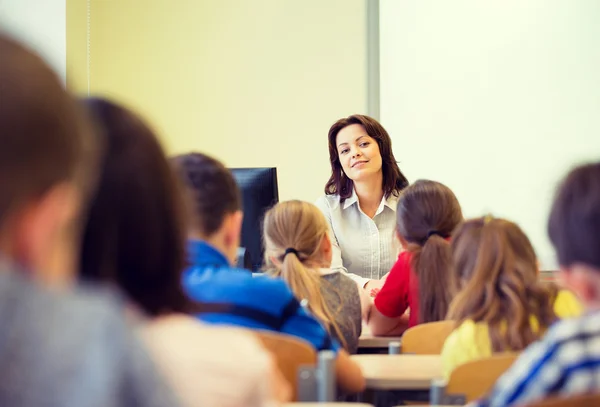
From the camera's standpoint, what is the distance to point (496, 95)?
4.70 meters

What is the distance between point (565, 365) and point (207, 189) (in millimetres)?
933

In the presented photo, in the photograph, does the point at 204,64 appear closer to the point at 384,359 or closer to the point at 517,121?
the point at 517,121

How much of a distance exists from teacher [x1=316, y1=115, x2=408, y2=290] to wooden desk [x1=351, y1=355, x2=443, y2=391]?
1527mm

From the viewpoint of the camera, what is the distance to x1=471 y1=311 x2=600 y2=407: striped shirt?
1157 mm

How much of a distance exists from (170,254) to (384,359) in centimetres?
123

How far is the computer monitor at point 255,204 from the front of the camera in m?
Answer: 3.24

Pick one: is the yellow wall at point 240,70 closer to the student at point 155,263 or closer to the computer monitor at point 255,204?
the computer monitor at point 255,204

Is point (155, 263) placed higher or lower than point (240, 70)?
lower

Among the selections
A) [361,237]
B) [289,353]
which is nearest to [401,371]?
[289,353]

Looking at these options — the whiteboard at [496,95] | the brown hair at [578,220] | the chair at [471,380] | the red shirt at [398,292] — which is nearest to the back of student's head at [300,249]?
the red shirt at [398,292]

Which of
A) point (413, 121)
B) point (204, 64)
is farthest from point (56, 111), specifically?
point (204, 64)

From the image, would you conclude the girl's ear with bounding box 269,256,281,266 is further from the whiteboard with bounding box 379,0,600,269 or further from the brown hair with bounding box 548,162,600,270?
the whiteboard with bounding box 379,0,600,269

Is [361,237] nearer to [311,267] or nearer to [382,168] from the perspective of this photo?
[382,168]

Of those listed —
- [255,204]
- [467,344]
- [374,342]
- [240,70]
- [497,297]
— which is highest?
[240,70]
